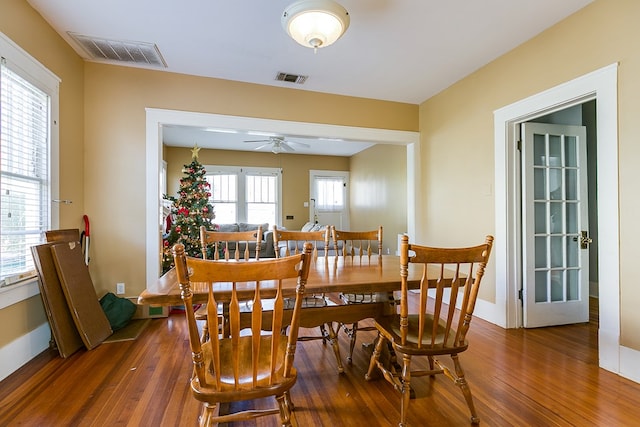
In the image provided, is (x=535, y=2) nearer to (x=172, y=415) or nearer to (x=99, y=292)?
(x=172, y=415)

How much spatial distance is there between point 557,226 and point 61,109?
479cm

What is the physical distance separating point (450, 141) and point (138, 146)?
3501mm

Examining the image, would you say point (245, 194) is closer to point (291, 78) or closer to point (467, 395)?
point (291, 78)

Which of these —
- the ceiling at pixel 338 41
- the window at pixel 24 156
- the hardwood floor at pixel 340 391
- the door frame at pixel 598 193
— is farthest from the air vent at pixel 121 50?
the door frame at pixel 598 193

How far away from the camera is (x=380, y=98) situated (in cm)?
402

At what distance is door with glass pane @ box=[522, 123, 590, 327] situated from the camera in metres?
3.02

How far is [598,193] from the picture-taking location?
7.34ft

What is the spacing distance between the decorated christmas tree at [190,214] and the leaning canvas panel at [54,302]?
4.57 feet

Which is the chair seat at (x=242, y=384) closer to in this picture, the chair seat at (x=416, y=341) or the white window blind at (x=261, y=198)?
the chair seat at (x=416, y=341)

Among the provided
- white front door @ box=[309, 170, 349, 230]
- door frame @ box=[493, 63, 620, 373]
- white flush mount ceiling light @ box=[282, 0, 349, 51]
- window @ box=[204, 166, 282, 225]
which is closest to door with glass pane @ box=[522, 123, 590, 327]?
door frame @ box=[493, 63, 620, 373]

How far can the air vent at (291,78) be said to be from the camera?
3395mm

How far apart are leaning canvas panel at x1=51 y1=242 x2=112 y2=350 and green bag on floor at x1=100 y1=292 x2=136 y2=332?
10cm

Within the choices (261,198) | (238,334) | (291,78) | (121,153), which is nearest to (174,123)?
(121,153)

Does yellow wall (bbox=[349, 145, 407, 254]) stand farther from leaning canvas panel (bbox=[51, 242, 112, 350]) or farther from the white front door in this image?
leaning canvas panel (bbox=[51, 242, 112, 350])
